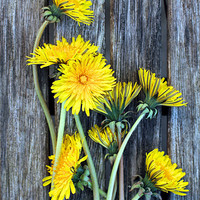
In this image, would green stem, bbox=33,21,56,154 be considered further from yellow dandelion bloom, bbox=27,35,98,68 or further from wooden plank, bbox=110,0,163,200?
wooden plank, bbox=110,0,163,200

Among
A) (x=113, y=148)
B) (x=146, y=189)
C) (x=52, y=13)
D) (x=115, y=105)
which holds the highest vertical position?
(x=52, y=13)

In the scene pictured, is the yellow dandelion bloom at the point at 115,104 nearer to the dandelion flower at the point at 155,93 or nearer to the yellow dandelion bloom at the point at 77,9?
the dandelion flower at the point at 155,93

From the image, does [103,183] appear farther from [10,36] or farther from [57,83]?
[10,36]

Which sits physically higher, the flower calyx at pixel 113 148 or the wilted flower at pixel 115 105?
the wilted flower at pixel 115 105

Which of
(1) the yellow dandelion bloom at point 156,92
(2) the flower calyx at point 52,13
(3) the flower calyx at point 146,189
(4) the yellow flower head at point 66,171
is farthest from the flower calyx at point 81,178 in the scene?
(2) the flower calyx at point 52,13

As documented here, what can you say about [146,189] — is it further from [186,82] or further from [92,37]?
[92,37]

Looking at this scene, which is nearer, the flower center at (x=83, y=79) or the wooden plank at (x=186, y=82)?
the flower center at (x=83, y=79)

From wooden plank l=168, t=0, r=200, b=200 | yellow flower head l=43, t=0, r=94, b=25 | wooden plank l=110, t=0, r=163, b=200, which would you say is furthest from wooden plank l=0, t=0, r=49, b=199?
wooden plank l=168, t=0, r=200, b=200

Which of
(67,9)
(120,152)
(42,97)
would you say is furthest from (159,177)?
(67,9)
